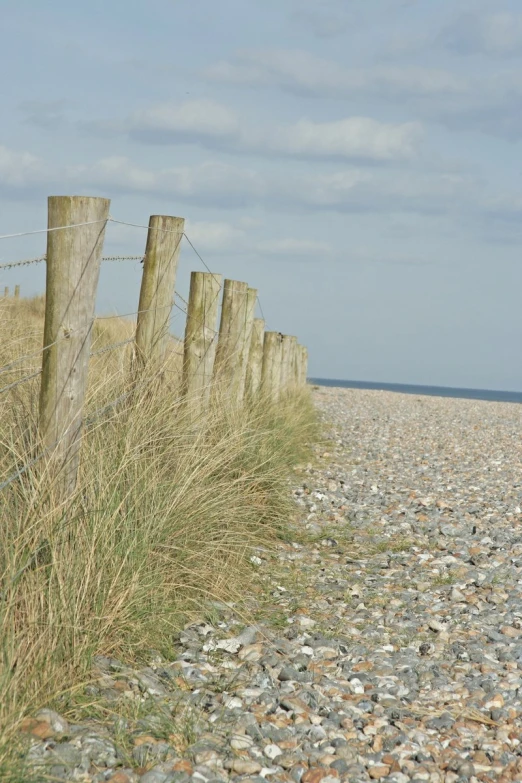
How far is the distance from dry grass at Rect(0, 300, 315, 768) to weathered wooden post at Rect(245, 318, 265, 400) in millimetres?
3203

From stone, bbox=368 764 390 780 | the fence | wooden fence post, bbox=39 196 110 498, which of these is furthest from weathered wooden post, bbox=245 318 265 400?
stone, bbox=368 764 390 780

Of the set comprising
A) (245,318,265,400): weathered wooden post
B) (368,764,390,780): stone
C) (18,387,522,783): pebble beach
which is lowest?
(368,764,390,780): stone

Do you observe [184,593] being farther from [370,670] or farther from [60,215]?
[60,215]

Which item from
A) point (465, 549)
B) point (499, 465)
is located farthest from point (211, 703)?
point (499, 465)

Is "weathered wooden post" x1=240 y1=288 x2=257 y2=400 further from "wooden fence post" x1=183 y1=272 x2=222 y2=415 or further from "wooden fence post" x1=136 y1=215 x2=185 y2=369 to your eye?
"wooden fence post" x1=136 y1=215 x2=185 y2=369

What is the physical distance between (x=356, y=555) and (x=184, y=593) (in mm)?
2073

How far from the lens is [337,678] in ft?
13.6

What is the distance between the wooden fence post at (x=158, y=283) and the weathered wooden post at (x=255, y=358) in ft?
11.0

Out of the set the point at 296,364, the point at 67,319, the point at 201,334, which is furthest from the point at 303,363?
the point at 67,319

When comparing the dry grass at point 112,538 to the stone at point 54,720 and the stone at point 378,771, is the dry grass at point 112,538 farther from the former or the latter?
the stone at point 378,771

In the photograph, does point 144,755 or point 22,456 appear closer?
point 144,755

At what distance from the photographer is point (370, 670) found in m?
4.29

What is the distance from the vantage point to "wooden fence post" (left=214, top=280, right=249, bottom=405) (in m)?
7.77

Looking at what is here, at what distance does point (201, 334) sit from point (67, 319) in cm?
263
